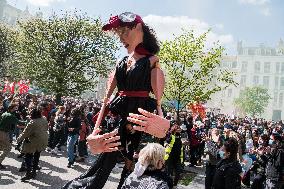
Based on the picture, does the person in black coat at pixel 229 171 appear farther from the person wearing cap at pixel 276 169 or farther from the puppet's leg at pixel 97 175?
the puppet's leg at pixel 97 175

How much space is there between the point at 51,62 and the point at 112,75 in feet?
80.0

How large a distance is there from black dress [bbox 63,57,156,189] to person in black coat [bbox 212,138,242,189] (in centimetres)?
427

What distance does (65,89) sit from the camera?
27.2 meters

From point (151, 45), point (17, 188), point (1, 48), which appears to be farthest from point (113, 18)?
point (1, 48)

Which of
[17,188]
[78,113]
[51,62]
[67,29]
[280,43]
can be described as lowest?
[17,188]

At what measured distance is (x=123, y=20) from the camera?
3.01 meters

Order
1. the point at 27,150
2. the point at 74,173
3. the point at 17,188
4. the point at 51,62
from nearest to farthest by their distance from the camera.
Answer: the point at 17,188 → the point at 27,150 → the point at 74,173 → the point at 51,62

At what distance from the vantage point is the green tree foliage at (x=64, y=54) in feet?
88.2

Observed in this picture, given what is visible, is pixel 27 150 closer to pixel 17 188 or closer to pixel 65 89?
pixel 17 188

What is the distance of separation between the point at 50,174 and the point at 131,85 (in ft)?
31.9

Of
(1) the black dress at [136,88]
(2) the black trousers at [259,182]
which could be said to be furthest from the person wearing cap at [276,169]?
(1) the black dress at [136,88]

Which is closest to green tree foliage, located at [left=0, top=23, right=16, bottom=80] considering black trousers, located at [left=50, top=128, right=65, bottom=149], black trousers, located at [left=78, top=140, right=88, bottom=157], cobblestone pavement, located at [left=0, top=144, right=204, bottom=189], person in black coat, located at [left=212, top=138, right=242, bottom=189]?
black trousers, located at [left=50, top=128, right=65, bottom=149]

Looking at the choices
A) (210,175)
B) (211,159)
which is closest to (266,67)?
(210,175)

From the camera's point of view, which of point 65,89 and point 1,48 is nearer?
point 65,89
